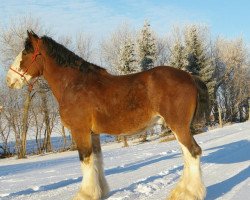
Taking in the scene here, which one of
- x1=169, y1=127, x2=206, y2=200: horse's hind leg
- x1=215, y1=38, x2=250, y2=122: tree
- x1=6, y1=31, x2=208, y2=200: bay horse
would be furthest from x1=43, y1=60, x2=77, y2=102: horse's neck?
x1=215, y1=38, x2=250, y2=122: tree

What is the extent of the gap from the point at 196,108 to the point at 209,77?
33777 mm

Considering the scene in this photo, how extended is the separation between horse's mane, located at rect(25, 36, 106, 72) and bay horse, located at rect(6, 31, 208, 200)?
0.02 meters

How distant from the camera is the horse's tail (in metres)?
5.70

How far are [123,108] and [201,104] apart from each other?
1274 millimetres

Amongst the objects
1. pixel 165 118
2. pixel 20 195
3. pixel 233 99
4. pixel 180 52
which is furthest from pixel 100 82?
pixel 233 99

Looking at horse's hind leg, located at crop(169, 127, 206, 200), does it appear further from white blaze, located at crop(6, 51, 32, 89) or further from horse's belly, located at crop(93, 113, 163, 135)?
white blaze, located at crop(6, 51, 32, 89)

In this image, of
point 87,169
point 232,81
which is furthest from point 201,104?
point 232,81

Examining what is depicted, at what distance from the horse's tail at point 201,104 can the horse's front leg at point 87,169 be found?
174 cm

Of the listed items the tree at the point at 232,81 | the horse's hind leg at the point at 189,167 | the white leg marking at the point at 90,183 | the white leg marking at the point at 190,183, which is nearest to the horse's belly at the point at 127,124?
the horse's hind leg at the point at 189,167

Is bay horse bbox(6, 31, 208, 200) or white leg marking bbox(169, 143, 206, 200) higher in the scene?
bay horse bbox(6, 31, 208, 200)

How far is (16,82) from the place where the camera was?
627 centimetres

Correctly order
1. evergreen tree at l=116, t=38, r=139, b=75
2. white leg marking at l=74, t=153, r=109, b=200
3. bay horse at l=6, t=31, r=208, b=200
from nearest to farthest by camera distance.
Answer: bay horse at l=6, t=31, r=208, b=200
white leg marking at l=74, t=153, r=109, b=200
evergreen tree at l=116, t=38, r=139, b=75

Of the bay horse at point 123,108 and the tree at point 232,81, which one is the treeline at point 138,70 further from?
the bay horse at point 123,108

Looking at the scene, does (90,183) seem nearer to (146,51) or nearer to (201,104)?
(201,104)
